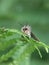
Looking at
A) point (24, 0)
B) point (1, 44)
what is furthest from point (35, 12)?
point (1, 44)

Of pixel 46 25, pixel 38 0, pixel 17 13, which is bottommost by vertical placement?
pixel 46 25

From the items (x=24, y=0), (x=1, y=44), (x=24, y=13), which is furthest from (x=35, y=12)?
(x=1, y=44)

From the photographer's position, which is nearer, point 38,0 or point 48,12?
point 48,12

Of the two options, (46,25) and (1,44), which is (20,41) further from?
(46,25)

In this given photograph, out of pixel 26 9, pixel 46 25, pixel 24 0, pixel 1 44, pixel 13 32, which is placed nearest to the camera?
pixel 13 32

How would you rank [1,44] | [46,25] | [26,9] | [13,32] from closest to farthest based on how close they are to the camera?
[13,32]
[1,44]
[46,25]
[26,9]

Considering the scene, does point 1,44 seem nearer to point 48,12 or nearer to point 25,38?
point 25,38

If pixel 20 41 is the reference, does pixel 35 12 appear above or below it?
above
